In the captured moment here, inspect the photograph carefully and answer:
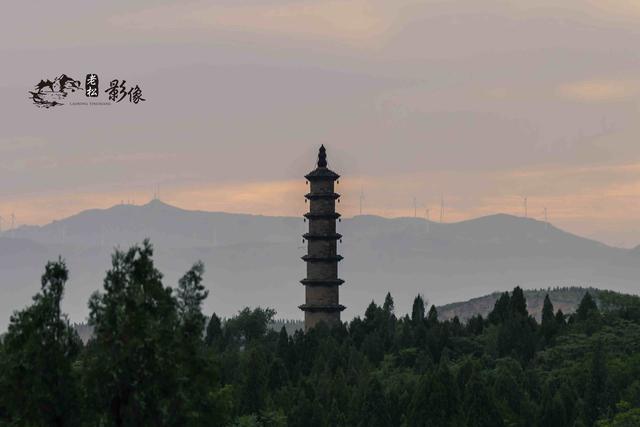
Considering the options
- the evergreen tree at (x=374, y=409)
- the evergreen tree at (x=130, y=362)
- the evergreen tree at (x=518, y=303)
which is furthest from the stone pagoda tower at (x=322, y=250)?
the evergreen tree at (x=130, y=362)

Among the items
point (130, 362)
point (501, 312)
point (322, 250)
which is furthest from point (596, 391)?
point (130, 362)

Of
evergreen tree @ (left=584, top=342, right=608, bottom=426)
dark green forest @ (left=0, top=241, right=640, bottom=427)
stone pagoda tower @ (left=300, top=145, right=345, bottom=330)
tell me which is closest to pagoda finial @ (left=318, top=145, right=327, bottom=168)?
stone pagoda tower @ (left=300, top=145, right=345, bottom=330)

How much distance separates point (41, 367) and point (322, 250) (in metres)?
96.8

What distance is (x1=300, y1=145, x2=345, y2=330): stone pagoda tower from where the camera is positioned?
146m

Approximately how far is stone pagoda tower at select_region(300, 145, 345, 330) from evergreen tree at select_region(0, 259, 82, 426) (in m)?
95.0

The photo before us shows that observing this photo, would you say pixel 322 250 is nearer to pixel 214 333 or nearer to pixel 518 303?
pixel 214 333

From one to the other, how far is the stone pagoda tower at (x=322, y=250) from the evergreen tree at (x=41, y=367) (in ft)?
312

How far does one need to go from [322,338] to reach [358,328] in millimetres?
8814

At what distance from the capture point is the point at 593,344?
409ft

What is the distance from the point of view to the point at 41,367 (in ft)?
164

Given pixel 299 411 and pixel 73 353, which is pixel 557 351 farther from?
pixel 73 353

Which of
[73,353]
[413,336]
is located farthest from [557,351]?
[73,353]

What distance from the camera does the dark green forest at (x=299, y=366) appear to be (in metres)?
48.3

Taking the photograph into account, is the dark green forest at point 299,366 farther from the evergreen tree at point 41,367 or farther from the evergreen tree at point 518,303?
the evergreen tree at point 518,303
